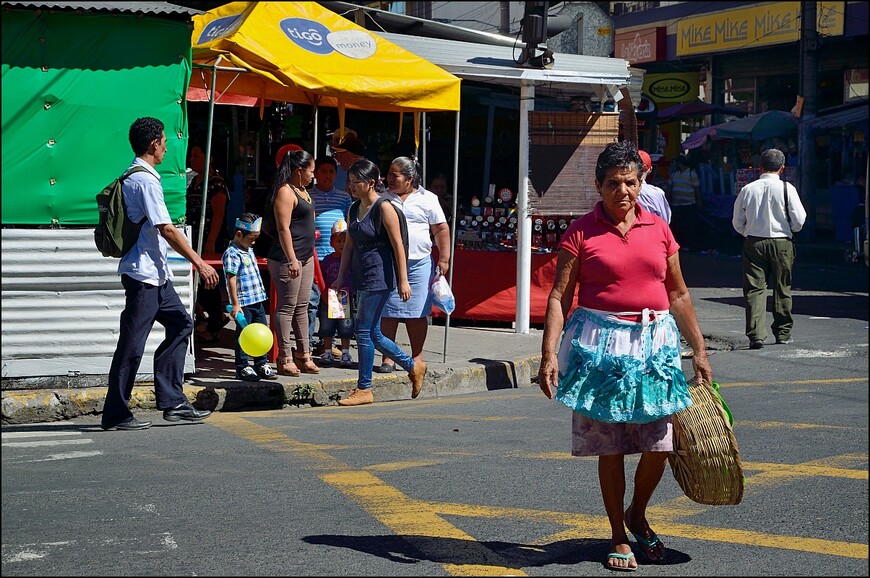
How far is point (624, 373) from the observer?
182 inches

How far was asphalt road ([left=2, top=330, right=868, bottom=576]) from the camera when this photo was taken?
479 centimetres

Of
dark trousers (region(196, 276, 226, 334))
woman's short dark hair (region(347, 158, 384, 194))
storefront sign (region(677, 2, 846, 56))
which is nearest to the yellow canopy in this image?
woman's short dark hair (region(347, 158, 384, 194))

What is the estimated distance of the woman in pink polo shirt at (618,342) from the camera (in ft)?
15.3

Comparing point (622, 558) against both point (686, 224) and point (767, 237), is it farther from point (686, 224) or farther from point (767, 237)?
point (686, 224)

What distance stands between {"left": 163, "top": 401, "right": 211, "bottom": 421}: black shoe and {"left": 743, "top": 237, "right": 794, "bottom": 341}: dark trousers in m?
5.98

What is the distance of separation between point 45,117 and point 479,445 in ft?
13.3

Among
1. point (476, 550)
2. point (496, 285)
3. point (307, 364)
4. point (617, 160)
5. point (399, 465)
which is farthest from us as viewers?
point (496, 285)

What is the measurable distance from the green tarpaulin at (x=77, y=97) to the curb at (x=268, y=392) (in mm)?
1342

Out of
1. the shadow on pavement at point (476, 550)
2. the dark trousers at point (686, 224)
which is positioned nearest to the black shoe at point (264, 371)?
the shadow on pavement at point (476, 550)

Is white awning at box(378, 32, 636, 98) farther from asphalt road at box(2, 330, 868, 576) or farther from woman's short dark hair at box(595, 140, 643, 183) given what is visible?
woman's short dark hair at box(595, 140, 643, 183)

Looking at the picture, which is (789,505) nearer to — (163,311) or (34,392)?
(163,311)

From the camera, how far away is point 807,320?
1335 cm

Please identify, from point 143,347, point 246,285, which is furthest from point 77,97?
point 143,347

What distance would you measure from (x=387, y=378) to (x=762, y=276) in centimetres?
437
